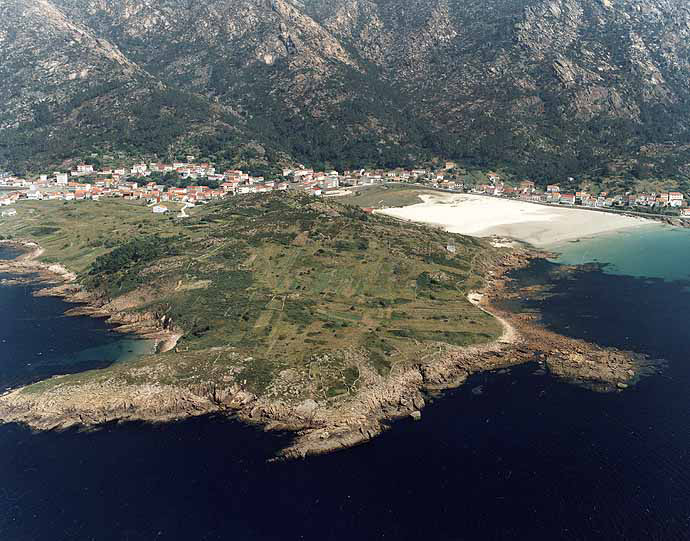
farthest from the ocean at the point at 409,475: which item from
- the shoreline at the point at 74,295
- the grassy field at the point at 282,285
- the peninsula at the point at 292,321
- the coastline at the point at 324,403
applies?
the shoreline at the point at 74,295

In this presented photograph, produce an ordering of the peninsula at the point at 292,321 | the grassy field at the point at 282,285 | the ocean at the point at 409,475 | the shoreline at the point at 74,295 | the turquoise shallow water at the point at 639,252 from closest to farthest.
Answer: the ocean at the point at 409,475 → the peninsula at the point at 292,321 → the grassy field at the point at 282,285 → the shoreline at the point at 74,295 → the turquoise shallow water at the point at 639,252

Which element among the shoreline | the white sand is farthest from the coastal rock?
the white sand

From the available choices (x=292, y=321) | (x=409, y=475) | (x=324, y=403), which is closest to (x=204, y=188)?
(x=292, y=321)

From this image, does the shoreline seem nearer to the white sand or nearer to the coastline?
the coastline

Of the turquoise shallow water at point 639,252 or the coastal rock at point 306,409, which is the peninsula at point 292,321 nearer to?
the coastal rock at point 306,409

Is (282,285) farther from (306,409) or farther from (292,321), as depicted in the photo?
(306,409)

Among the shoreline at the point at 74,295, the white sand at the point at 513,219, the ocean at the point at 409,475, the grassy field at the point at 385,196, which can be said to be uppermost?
the grassy field at the point at 385,196
